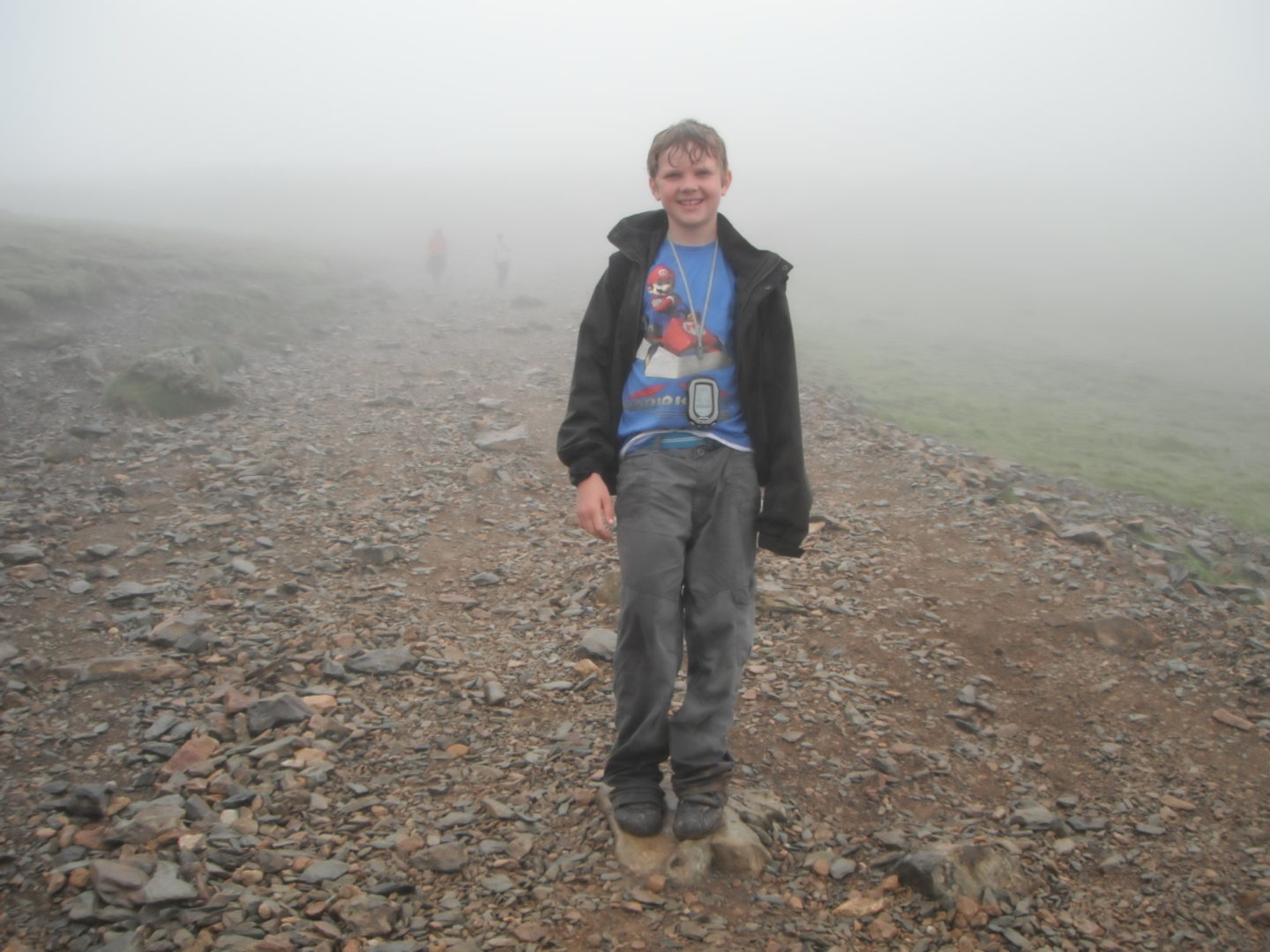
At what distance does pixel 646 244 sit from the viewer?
376 centimetres

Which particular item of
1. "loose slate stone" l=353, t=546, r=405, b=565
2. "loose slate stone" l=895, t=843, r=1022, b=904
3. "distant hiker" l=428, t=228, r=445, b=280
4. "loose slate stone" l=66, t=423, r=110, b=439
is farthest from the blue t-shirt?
"distant hiker" l=428, t=228, r=445, b=280

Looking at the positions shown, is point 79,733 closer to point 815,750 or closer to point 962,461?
point 815,750

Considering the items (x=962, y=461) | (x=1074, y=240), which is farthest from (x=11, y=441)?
(x=1074, y=240)

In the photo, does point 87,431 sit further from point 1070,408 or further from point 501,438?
point 1070,408

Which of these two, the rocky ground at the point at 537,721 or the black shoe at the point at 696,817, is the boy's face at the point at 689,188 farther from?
the rocky ground at the point at 537,721

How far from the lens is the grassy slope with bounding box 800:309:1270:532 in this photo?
1388 centimetres

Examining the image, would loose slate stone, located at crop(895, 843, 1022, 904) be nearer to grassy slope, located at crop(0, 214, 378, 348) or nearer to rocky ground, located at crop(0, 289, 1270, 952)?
rocky ground, located at crop(0, 289, 1270, 952)

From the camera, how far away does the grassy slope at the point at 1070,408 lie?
45.5 feet

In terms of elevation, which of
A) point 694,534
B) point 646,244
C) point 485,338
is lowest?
point 485,338

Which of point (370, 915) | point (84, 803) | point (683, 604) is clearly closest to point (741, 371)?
point (683, 604)

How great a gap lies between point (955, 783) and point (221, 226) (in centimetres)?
5794

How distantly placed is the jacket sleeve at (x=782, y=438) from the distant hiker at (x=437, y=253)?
31486 millimetres

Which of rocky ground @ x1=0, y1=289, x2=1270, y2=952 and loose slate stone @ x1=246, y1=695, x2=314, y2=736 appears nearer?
rocky ground @ x1=0, y1=289, x2=1270, y2=952

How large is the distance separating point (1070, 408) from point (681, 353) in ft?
65.4
